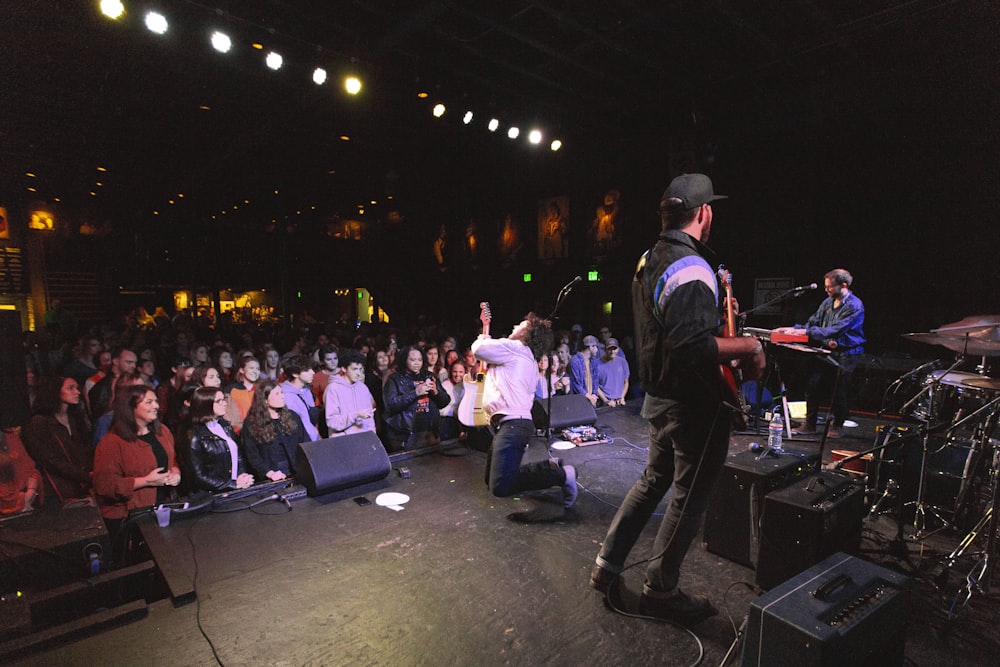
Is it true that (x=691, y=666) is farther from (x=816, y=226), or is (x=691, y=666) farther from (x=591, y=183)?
(x=591, y=183)

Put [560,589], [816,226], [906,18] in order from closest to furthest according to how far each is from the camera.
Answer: [560,589] < [906,18] < [816,226]

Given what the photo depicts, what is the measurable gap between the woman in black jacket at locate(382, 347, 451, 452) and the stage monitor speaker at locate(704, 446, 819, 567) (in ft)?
10.0

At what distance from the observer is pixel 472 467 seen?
4336 millimetres

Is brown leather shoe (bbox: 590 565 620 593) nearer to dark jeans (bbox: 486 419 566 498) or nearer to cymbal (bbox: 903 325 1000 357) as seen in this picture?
dark jeans (bbox: 486 419 566 498)

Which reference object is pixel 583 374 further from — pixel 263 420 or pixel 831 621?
pixel 831 621

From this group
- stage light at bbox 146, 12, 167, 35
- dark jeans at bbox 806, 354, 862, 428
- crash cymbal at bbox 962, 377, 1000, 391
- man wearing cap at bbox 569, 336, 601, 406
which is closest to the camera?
crash cymbal at bbox 962, 377, 1000, 391

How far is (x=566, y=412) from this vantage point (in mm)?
5277

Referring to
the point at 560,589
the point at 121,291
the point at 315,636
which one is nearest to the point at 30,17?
the point at 315,636

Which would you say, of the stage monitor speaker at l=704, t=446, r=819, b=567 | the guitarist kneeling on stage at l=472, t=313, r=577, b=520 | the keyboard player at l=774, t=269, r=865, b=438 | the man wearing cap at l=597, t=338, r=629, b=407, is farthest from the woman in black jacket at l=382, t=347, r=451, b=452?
the keyboard player at l=774, t=269, r=865, b=438

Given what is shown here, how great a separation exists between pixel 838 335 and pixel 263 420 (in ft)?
18.5

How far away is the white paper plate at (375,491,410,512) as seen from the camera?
3498mm

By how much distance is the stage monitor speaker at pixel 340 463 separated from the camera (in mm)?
3602

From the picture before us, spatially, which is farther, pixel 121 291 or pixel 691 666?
pixel 121 291

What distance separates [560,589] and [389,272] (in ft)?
55.1
